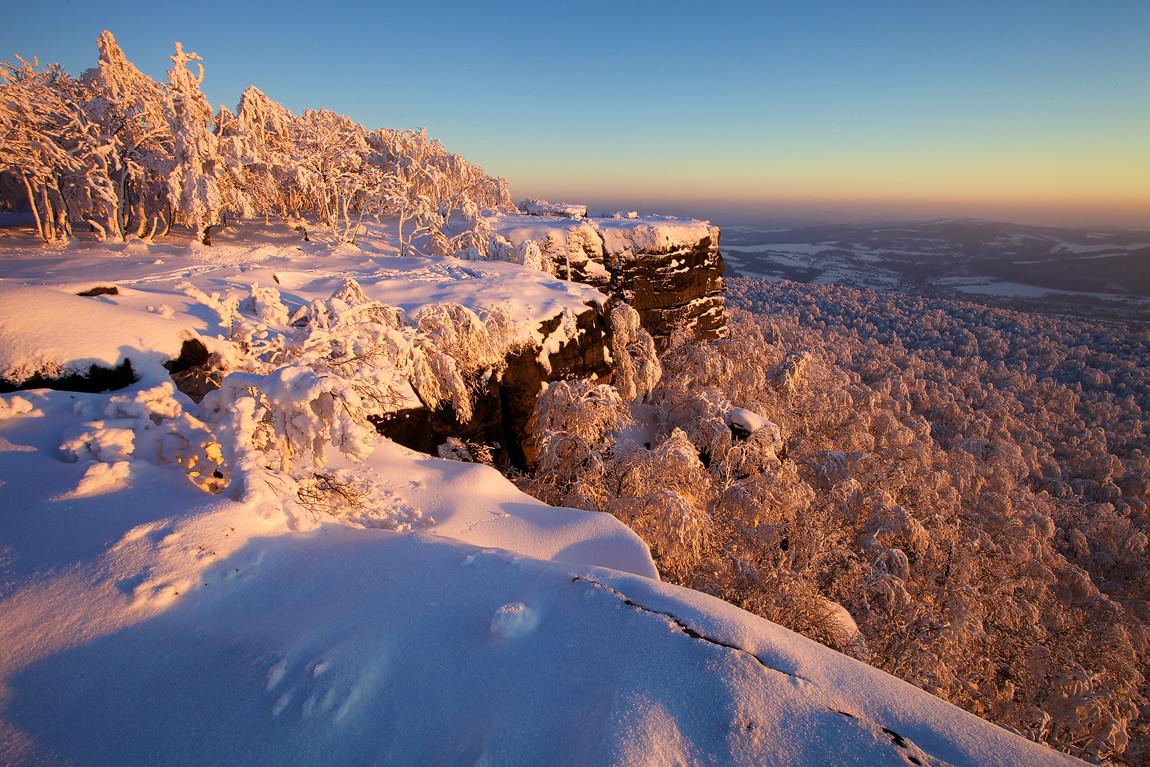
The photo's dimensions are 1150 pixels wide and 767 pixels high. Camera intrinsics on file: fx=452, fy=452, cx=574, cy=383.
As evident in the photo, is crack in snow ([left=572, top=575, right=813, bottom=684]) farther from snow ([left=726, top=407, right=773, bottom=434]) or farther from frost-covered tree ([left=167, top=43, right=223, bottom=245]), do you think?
frost-covered tree ([left=167, top=43, right=223, bottom=245])

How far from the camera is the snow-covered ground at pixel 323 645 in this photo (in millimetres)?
3199

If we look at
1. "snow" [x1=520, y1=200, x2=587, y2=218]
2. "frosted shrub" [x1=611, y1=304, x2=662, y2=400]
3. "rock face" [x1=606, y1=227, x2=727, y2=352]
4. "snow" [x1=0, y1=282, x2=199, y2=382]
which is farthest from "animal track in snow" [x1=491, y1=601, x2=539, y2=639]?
"snow" [x1=520, y1=200, x2=587, y2=218]

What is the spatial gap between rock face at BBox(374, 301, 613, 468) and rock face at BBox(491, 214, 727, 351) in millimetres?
7779

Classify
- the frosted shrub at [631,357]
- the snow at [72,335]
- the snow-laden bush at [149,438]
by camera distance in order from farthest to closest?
the frosted shrub at [631,357] → the snow at [72,335] → the snow-laden bush at [149,438]

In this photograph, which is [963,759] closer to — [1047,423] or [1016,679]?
[1016,679]

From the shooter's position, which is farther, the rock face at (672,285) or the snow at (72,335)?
the rock face at (672,285)

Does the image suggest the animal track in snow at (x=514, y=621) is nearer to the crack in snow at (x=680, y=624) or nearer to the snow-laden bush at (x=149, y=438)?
the crack in snow at (x=680, y=624)

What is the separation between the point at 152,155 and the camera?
Answer: 18.2m

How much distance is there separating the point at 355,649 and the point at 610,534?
14.5 feet

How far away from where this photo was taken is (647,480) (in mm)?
12766

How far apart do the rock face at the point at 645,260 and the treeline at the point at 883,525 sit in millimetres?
2771

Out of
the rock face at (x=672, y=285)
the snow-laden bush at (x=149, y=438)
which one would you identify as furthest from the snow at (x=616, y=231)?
the snow-laden bush at (x=149, y=438)

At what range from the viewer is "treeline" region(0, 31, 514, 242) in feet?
52.3

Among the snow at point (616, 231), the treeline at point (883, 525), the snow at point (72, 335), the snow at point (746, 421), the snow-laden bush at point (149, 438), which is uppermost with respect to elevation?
the snow at point (616, 231)
